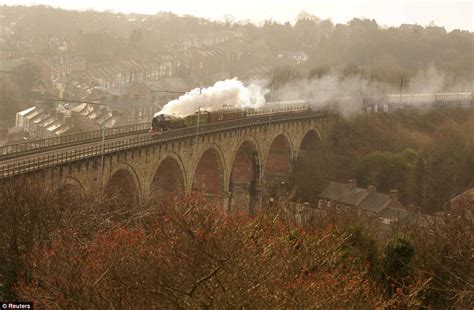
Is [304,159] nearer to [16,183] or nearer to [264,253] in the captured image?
[16,183]

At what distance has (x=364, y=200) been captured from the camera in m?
41.1

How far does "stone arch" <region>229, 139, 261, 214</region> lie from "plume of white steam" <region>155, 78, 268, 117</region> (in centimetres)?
291

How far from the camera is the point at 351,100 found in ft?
204

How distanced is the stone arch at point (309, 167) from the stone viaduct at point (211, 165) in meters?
0.12

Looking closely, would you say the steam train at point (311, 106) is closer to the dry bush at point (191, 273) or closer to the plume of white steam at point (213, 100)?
the plume of white steam at point (213, 100)

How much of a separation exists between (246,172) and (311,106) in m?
16.1

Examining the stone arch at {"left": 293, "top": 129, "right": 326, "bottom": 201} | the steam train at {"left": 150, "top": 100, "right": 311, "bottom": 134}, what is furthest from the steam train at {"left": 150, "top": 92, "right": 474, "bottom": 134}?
the stone arch at {"left": 293, "top": 129, "right": 326, "bottom": 201}

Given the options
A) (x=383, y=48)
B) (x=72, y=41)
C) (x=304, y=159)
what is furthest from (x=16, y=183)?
(x=383, y=48)

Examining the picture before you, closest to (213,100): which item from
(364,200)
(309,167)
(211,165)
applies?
(211,165)

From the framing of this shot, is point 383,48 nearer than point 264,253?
No

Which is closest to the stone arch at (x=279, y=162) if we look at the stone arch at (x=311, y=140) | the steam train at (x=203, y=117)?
the steam train at (x=203, y=117)

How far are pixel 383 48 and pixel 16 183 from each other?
84.6 m

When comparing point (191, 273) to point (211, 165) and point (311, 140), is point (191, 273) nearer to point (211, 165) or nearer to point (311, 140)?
point (211, 165)

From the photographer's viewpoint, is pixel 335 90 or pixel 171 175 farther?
pixel 335 90
